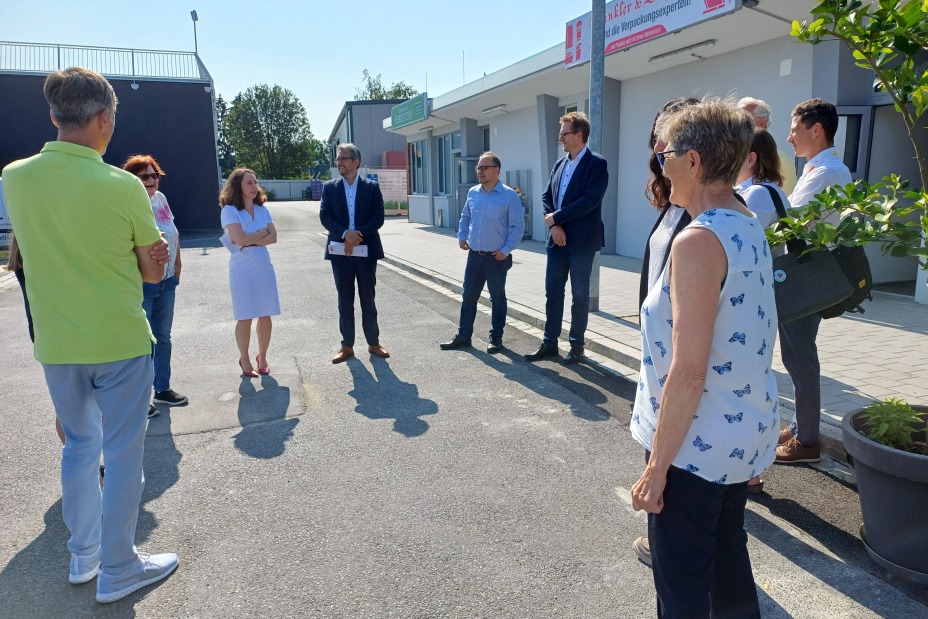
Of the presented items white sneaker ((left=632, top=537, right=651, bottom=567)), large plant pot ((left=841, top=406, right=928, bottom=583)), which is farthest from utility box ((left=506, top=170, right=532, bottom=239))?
large plant pot ((left=841, top=406, right=928, bottom=583))

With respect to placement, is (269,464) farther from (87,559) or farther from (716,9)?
(716,9)

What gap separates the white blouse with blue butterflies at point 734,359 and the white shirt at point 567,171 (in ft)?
14.0

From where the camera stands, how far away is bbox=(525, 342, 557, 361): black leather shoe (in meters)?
6.29

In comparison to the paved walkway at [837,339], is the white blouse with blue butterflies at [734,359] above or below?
above

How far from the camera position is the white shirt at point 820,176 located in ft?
11.7

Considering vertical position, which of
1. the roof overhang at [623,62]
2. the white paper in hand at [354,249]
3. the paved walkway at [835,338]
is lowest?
the paved walkway at [835,338]

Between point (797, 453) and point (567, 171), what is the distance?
3.16 m

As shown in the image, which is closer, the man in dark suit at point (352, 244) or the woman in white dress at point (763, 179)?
the woman in white dress at point (763, 179)

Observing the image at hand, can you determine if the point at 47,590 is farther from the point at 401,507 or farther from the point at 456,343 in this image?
the point at 456,343

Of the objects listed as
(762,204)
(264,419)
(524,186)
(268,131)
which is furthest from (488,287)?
(268,131)

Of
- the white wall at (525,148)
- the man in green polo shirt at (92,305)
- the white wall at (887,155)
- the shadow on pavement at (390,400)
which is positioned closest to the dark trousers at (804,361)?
the shadow on pavement at (390,400)

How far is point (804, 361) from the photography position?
3.65 m

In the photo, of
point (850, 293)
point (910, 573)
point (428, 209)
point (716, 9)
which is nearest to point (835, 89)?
point (716, 9)

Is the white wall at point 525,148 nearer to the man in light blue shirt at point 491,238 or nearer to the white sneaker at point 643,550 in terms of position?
the man in light blue shirt at point 491,238
